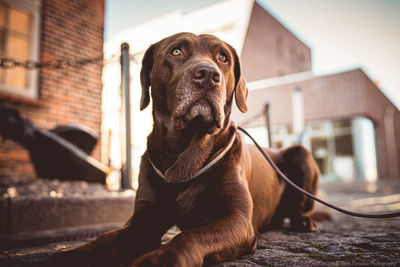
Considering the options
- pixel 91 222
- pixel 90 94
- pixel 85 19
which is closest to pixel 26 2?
pixel 85 19

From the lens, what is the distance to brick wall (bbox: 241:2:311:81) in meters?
23.1

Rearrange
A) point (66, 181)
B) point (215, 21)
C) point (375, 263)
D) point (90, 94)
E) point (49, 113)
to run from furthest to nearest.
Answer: point (215, 21) < point (90, 94) < point (49, 113) < point (66, 181) < point (375, 263)

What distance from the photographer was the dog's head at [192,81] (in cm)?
195

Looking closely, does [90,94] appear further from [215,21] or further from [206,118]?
[215,21]

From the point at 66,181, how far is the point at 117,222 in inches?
65.2

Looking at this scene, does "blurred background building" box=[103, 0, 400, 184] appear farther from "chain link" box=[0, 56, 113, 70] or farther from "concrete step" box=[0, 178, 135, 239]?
"concrete step" box=[0, 178, 135, 239]

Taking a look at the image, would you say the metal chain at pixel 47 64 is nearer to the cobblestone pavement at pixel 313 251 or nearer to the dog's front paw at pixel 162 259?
the cobblestone pavement at pixel 313 251

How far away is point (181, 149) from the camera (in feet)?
7.00

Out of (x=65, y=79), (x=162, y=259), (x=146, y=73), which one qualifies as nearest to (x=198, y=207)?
(x=162, y=259)

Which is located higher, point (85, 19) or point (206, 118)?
point (85, 19)

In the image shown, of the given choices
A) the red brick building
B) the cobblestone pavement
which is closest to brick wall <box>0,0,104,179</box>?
the cobblestone pavement

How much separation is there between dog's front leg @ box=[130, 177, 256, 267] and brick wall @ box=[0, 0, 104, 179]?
195 inches

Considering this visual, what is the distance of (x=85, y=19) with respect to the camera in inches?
269

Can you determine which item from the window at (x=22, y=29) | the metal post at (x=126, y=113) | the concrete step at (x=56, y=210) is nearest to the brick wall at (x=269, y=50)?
the window at (x=22, y=29)
